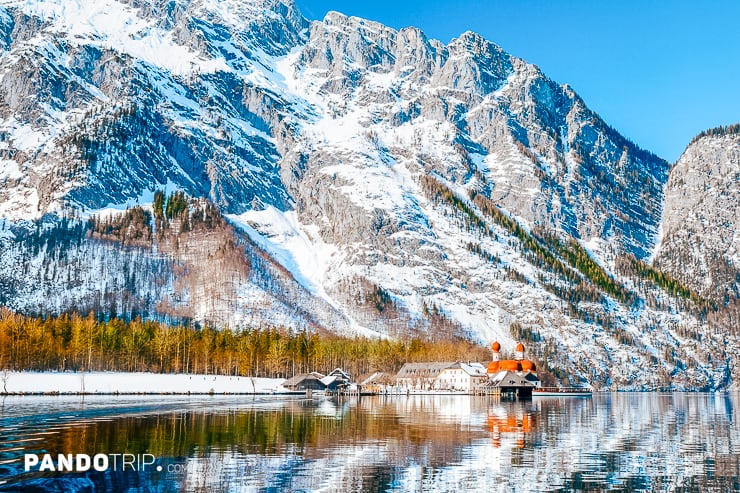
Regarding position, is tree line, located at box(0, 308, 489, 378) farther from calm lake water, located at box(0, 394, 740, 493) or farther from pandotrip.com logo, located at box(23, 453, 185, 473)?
pandotrip.com logo, located at box(23, 453, 185, 473)

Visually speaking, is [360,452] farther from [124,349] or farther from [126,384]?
[124,349]

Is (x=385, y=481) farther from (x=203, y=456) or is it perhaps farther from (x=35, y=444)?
(x=35, y=444)

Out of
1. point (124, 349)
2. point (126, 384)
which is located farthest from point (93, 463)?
point (124, 349)

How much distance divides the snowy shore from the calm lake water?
1934 inches

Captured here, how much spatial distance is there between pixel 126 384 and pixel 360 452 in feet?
357

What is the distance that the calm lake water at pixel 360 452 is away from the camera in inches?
1710

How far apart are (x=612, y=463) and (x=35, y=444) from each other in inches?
1613

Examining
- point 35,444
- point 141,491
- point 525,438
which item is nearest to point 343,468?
point 141,491

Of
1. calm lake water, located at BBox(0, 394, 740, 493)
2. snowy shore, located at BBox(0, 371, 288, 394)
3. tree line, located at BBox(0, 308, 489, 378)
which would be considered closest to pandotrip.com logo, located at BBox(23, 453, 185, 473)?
calm lake water, located at BBox(0, 394, 740, 493)

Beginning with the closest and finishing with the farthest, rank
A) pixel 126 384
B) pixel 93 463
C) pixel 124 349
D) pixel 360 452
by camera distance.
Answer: pixel 93 463
pixel 360 452
pixel 126 384
pixel 124 349

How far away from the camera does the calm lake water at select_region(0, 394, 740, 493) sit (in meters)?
43.4

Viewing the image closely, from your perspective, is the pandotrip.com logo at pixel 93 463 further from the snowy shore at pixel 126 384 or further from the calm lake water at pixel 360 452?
the snowy shore at pixel 126 384

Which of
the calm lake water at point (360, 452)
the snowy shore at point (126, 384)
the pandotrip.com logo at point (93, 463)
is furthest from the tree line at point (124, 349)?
the pandotrip.com logo at point (93, 463)

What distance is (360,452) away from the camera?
2237 inches
